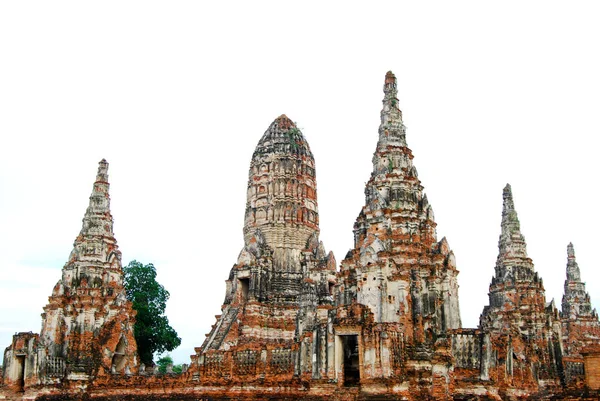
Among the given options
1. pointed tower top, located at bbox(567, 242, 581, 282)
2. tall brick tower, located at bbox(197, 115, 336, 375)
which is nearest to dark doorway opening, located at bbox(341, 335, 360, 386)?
tall brick tower, located at bbox(197, 115, 336, 375)

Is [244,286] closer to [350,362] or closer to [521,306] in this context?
[350,362]

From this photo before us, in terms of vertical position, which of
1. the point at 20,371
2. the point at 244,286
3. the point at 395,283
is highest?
the point at 244,286

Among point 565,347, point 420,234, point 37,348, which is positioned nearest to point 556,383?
point 420,234

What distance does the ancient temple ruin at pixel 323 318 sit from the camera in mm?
22594

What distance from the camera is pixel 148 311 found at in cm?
4194

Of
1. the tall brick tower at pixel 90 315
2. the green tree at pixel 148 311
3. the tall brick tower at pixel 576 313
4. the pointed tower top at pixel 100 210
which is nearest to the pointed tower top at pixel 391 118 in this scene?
the tall brick tower at pixel 90 315

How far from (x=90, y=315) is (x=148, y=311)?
1088cm

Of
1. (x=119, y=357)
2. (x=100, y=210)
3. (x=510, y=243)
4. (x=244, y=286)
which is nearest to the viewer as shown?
(x=119, y=357)

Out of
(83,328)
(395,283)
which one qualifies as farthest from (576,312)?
(83,328)

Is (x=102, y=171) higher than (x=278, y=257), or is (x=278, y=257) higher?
(x=102, y=171)

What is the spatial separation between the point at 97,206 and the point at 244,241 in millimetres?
10176

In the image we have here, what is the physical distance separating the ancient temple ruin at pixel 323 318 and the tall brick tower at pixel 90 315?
6 centimetres

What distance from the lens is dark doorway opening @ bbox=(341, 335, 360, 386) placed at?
2319cm

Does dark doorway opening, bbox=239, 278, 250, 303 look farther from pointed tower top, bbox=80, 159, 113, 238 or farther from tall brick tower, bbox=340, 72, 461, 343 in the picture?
tall brick tower, bbox=340, 72, 461, 343
